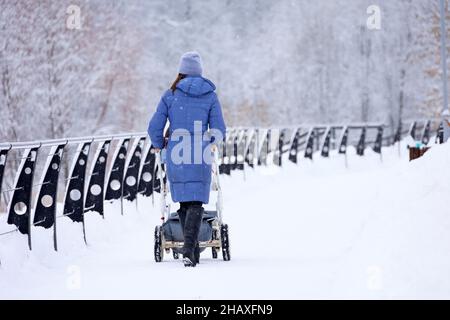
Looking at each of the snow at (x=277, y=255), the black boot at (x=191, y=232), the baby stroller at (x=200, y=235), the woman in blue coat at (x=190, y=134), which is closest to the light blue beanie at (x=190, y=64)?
the woman in blue coat at (x=190, y=134)

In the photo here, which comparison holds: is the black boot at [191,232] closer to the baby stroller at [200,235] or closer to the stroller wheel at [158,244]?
the baby stroller at [200,235]

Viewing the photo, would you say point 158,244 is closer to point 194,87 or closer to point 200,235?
point 200,235

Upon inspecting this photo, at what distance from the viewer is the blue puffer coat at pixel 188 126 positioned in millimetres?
8086

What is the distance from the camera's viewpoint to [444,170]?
9.66m

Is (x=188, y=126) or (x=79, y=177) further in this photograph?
(x=79, y=177)

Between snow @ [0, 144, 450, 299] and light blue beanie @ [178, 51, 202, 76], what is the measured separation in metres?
1.56

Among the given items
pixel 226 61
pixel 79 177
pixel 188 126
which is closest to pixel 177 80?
pixel 188 126

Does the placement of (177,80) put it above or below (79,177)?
above

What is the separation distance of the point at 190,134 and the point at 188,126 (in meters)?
0.07

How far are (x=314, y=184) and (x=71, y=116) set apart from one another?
2097 centimetres

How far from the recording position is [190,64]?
8180 millimetres

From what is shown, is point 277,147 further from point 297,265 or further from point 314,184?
point 297,265

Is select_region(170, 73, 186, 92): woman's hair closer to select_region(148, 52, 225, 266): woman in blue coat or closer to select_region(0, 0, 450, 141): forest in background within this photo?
select_region(148, 52, 225, 266): woman in blue coat
